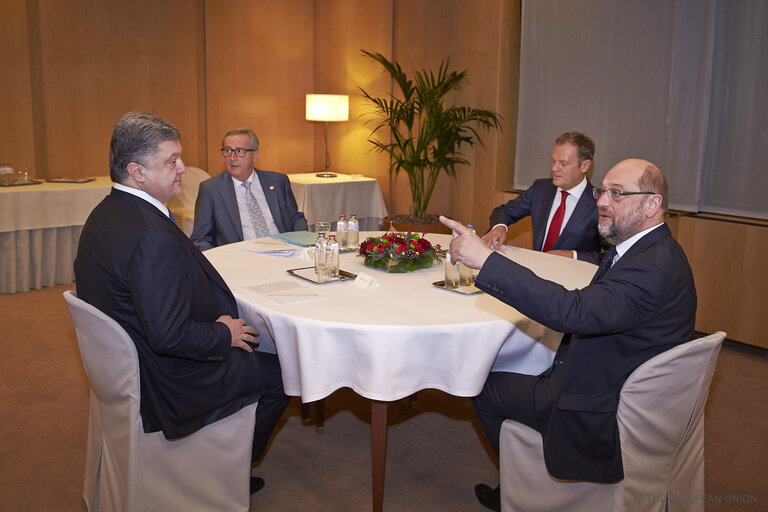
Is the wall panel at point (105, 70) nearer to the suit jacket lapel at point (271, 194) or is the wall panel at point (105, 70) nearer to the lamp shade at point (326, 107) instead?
the lamp shade at point (326, 107)

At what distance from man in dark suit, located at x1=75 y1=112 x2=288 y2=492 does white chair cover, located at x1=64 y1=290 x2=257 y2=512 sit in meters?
0.06

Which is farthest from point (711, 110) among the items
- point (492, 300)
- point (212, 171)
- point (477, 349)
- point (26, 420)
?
point (212, 171)

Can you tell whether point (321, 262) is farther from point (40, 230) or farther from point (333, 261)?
point (40, 230)

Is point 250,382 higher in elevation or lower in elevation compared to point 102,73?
lower

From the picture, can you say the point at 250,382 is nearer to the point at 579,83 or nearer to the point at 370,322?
the point at 370,322

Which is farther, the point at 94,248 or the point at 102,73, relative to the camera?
the point at 102,73

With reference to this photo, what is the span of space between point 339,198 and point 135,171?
511cm

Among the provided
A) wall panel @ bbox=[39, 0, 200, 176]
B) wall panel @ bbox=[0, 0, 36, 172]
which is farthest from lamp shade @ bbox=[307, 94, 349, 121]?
wall panel @ bbox=[0, 0, 36, 172]

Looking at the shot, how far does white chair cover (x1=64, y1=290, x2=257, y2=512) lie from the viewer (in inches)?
84.4

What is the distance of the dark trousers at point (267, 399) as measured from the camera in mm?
2578

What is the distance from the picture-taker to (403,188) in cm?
768

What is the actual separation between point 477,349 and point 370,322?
396 mm

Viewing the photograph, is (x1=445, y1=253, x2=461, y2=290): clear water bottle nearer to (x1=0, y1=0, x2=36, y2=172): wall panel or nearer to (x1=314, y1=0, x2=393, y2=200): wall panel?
(x1=314, y1=0, x2=393, y2=200): wall panel

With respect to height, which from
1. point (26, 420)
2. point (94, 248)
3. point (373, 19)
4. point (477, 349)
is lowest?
point (26, 420)
